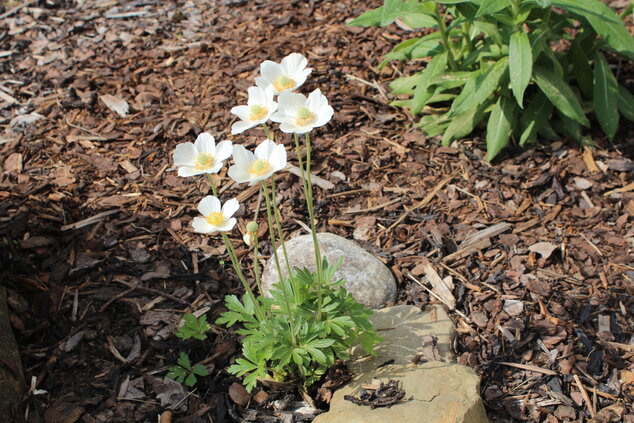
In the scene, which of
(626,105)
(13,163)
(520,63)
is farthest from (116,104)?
(626,105)

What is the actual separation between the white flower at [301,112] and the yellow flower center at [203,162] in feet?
0.93

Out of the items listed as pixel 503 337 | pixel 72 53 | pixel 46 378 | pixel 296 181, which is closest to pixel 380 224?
pixel 296 181

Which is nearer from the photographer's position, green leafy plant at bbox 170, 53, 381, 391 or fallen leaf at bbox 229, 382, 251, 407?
green leafy plant at bbox 170, 53, 381, 391

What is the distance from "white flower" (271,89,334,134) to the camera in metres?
2.09

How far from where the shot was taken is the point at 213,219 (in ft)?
6.95

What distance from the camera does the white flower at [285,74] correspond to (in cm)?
220

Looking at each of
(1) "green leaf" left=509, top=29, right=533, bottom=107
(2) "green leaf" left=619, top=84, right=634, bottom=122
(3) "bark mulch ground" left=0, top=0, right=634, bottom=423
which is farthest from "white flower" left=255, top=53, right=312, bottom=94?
(2) "green leaf" left=619, top=84, right=634, bottom=122

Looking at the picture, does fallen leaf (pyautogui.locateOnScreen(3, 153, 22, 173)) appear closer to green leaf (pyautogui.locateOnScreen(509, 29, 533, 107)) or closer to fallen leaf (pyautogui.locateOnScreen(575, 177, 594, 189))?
green leaf (pyautogui.locateOnScreen(509, 29, 533, 107))

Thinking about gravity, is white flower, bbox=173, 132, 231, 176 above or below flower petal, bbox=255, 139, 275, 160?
below

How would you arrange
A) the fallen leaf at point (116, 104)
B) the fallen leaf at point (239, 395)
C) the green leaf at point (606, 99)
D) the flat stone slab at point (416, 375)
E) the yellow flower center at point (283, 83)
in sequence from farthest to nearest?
the fallen leaf at point (116, 104)
the green leaf at point (606, 99)
the fallen leaf at point (239, 395)
the flat stone slab at point (416, 375)
the yellow flower center at point (283, 83)

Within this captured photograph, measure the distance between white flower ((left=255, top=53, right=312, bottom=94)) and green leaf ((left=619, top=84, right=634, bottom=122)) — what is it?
2.76 m

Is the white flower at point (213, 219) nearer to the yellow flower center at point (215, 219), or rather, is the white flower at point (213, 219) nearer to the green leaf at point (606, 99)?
the yellow flower center at point (215, 219)

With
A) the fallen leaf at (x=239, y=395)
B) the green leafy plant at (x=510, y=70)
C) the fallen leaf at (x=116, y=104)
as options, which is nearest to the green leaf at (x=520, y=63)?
the green leafy plant at (x=510, y=70)

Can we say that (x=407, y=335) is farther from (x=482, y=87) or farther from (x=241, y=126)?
(x=482, y=87)
